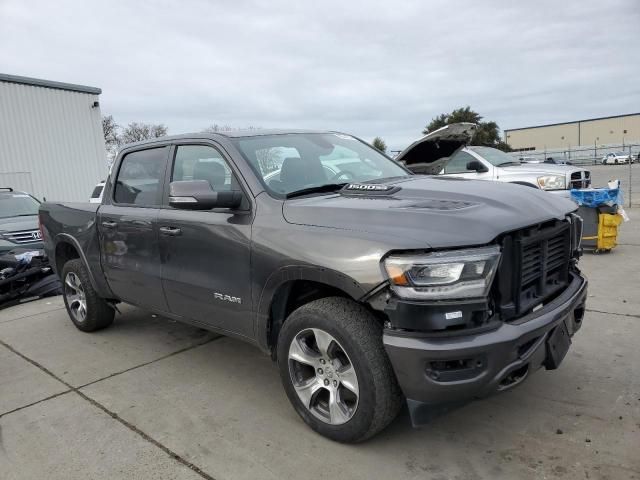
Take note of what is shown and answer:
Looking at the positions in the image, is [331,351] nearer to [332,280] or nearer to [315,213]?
[332,280]

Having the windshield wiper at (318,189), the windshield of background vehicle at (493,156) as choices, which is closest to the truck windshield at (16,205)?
the windshield wiper at (318,189)

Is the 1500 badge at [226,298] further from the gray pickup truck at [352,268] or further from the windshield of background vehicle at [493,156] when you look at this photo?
the windshield of background vehicle at [493,156]

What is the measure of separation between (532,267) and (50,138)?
67.4 ft

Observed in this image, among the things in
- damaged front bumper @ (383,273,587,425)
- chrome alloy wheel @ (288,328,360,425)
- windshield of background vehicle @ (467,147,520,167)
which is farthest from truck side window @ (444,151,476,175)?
damaged front bumper @ (383,273,587,425)

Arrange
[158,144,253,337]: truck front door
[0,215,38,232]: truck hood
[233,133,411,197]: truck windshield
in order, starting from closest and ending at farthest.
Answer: [158,144,253,337]: truck front door < [233,133,411,197]: truck windshield < [0,215,38,232]: truck hood

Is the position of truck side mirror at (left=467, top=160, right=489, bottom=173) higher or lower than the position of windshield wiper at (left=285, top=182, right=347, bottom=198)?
lower

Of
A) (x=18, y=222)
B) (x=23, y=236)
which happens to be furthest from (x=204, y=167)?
(x=18, y=222)

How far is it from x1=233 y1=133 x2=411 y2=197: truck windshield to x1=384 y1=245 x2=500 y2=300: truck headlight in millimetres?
1179

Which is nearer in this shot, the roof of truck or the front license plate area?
the front license plate area

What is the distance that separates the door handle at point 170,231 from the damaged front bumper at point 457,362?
191cm

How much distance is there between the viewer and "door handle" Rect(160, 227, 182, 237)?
3.79m

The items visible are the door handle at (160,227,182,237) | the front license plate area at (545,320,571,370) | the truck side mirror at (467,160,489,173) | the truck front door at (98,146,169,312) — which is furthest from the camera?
the truck side mirror at (467,160,489,173)

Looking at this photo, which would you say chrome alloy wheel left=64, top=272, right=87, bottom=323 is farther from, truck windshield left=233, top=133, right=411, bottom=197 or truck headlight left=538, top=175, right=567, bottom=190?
truck headlight left=538, top=175, right=567, bottom=190

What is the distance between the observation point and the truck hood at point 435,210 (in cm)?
254
